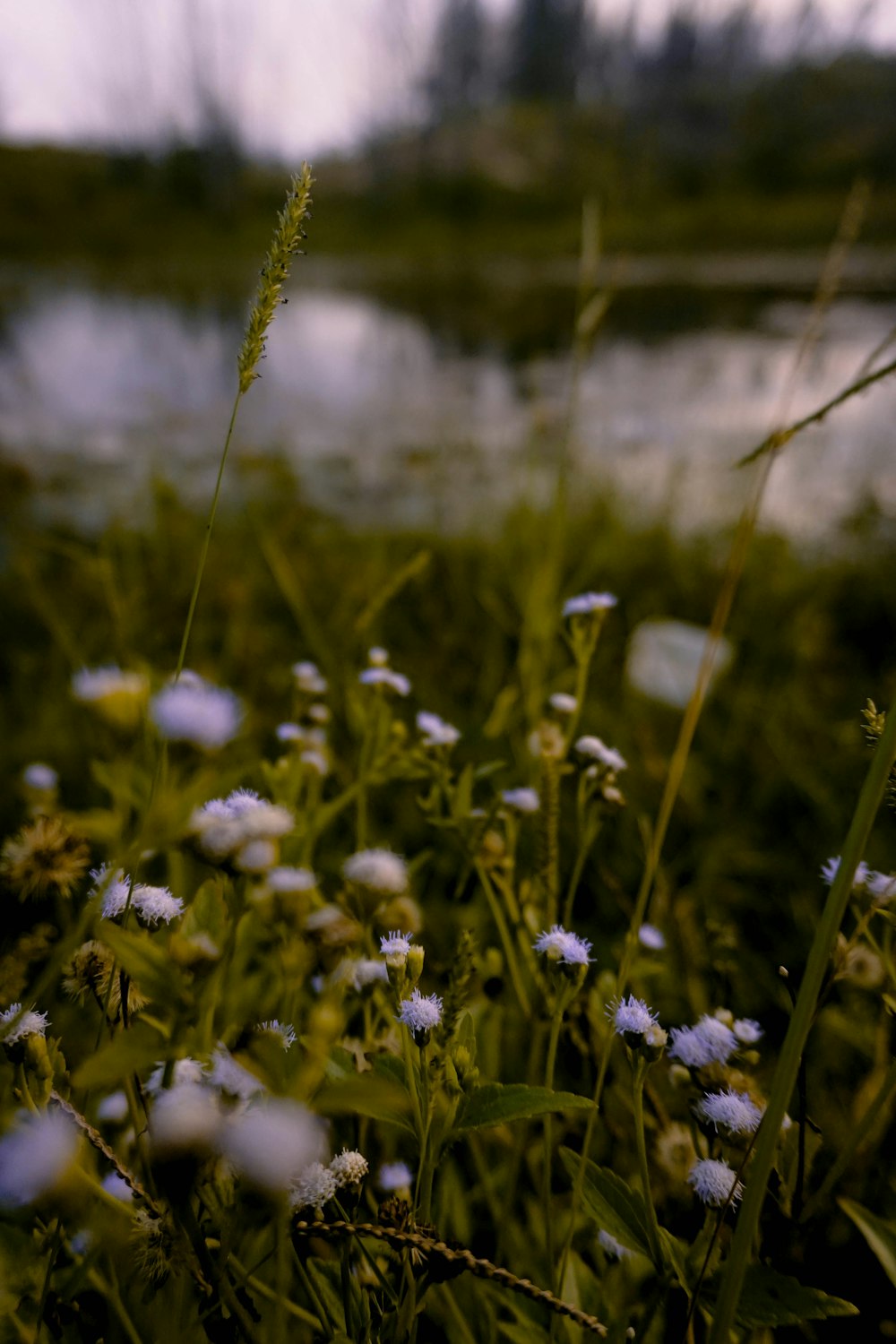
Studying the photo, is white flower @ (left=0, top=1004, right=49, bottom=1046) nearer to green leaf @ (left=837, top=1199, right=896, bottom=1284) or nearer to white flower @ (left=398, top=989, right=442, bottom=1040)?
white flower @ (left=398, top=989, right=442, bottom=1040)

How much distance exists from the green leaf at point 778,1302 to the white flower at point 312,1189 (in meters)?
0.20

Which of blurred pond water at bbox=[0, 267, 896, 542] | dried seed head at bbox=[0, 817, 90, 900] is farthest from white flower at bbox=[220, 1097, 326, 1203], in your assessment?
blurred pond water at bbox=[0, 267, 896, 542]

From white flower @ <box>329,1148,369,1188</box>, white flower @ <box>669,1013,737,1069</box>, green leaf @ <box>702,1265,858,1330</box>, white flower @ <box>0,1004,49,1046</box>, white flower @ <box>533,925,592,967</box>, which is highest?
white flower @ <box>533,925,592,967</box>

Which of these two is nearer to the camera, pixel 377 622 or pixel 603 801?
pixel 603 801

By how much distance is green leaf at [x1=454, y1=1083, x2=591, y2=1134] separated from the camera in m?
0.36

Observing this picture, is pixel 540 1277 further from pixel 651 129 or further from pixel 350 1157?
pixel 651 129

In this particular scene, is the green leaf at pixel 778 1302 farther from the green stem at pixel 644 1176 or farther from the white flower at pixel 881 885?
the white flower at pixel 881 885

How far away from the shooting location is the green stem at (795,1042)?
310 mm

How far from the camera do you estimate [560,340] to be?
6238 millimetres

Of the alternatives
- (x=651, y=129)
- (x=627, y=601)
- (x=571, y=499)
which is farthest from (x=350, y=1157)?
(x=571, y=499)

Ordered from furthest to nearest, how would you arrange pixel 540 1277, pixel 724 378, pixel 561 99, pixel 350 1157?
pixel 561 99, pixel 724 378, pixel 540 1277, pixel 350 1157

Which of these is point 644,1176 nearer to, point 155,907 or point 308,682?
point 155,907

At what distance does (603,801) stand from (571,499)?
6.71 ft

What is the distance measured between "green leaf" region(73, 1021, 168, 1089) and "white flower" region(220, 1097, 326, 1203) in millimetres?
45
